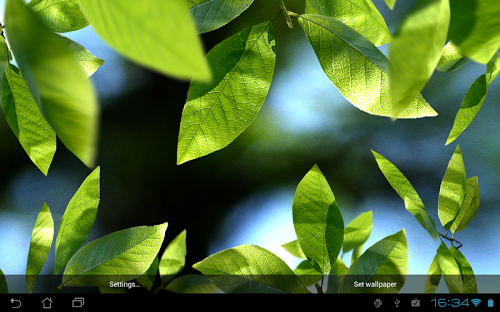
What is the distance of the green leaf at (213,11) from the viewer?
0.13 m

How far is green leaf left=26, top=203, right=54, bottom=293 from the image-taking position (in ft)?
0.61

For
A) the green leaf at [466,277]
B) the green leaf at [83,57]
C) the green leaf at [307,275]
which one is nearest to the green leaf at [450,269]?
the green leaf at [466,277]

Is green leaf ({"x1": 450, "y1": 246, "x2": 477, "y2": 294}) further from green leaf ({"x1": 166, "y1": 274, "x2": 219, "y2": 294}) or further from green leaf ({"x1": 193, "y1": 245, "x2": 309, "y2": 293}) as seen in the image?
green leaf ({"x1": 166, "y1": 274, "x2": 219, "y2": 294})

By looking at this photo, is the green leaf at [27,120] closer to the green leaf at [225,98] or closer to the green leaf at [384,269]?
the green leaf at [225,98]

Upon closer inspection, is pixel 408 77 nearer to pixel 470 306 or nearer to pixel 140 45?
pixel 140 45

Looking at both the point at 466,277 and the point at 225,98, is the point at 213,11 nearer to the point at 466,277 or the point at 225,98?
the point at 225,98

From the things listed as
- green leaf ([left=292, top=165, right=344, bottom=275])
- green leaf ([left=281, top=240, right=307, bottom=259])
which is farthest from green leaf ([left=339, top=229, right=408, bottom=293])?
green leaf ([left=281, top=240, right=307, bottom=259])

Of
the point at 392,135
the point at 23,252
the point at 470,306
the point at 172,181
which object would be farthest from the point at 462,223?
the point at 23,252

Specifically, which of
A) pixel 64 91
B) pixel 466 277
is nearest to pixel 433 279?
pixel 466 277

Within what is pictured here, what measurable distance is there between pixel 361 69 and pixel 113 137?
327 millimetres

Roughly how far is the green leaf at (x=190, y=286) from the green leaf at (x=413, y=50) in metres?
0.29

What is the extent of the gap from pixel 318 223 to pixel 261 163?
0.65ft

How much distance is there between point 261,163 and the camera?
37 cm

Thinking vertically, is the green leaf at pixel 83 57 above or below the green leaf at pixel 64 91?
above
